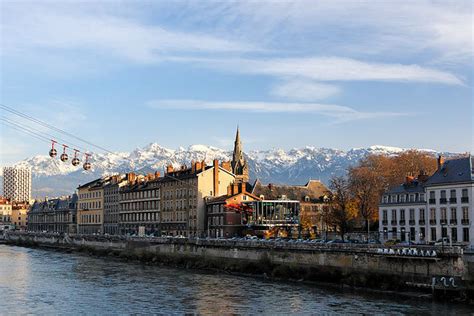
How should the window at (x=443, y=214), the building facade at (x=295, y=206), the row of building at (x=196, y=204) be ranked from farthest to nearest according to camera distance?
the row of building at (x=196, y=204), the building facade at (x=295, y=206), the window at (x=443, y=214)

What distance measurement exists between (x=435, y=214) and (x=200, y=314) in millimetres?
38126

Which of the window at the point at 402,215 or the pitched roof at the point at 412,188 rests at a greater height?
the pitched roof at the point at 412,188

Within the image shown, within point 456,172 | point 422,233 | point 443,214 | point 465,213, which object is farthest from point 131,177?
point 465,213

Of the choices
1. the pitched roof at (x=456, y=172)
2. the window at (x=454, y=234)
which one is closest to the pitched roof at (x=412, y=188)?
the pitched roof at (x=456, y=172)

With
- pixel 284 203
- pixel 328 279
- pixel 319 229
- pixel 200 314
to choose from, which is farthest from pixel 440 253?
pixel 319 229

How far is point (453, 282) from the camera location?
1855 inches

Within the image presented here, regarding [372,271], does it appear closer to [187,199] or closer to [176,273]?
[176,273]

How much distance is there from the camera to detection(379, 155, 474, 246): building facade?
68.2m

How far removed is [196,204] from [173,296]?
200 feet

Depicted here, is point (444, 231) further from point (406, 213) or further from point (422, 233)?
point (406, 213)

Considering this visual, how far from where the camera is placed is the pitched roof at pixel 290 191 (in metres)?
119

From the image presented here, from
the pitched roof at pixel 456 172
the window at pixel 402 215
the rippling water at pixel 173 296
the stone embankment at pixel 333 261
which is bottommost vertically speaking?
the rippling water at pixel 173 296

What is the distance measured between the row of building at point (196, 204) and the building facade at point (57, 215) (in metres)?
4.44

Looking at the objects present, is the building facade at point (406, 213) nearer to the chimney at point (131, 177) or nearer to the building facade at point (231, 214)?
the building facade at point (231, 214)
